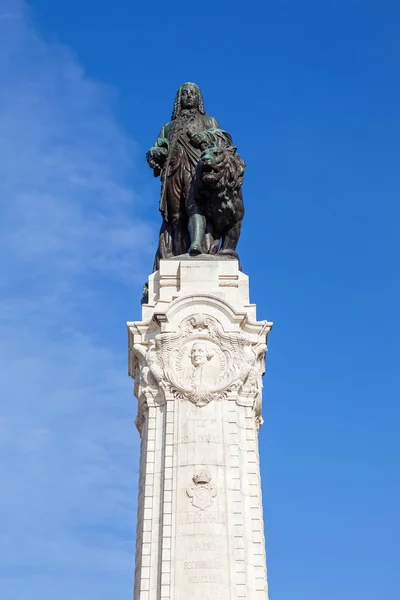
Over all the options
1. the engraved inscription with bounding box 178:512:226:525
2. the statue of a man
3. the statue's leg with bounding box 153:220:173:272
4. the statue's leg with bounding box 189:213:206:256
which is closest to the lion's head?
the statue of a man

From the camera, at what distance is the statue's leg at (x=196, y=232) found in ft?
67.9

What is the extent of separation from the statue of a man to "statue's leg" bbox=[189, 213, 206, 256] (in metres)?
0.08

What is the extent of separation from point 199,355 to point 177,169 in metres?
5.27

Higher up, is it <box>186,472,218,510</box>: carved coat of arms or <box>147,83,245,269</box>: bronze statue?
<box>147,83,245,269</box>: bronze statue

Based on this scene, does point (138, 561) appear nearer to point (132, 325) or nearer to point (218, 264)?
point (132, 325)

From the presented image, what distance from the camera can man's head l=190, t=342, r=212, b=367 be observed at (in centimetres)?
1872

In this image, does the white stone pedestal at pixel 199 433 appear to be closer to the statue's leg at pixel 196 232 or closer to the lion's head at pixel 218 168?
the statue's leg at pixel 196 232

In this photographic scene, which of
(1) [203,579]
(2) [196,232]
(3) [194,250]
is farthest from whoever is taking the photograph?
(2) [196,232]

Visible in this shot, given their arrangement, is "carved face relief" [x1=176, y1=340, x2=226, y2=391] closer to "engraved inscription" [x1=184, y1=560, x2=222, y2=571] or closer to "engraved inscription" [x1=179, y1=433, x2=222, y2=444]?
"engraved inscription" [x1=179, y1=433, x2=222, y2=444]

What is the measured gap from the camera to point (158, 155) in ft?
72.6

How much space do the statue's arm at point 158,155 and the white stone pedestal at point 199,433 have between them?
2.96 m

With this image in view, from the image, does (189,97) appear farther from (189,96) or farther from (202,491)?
(202,491)

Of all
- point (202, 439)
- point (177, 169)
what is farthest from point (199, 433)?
point (177, 169)

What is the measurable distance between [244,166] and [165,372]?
5.68 metres
